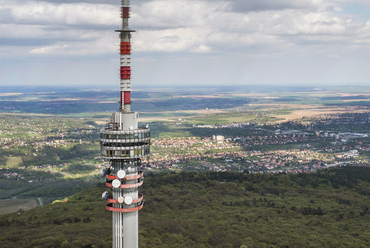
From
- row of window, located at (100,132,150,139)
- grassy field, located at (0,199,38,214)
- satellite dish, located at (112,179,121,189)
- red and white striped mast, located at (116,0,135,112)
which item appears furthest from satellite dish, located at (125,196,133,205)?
grassy field, located at (0,199,38,214)

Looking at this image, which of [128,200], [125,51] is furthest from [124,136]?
[125,51]

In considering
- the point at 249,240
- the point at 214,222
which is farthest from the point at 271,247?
the point at 214,222

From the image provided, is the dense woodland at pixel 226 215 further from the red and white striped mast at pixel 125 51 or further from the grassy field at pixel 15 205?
the red and white striped mast at pixel 125 51

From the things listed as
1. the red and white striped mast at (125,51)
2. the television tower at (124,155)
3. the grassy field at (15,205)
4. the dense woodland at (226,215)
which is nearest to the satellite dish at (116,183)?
the television tower at (124,155)

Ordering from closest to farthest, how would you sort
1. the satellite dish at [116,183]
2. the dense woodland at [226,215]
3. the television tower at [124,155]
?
the satellite dish at [116,183] → the television tower at [124,155] → the dense woodland at [226,215]

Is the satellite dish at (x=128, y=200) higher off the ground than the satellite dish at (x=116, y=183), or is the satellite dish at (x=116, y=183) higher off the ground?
the satellite dish at (x=116, y=183)

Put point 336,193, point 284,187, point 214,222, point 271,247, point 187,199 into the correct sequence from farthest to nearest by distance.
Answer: point 284,187 < point 336,193 < point 187,199 < point 214,222 < point 271,247

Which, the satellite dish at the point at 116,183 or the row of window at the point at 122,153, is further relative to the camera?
the row of window at the point at 122,153

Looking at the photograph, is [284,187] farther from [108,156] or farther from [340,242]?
[108,156]
